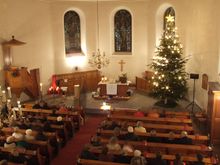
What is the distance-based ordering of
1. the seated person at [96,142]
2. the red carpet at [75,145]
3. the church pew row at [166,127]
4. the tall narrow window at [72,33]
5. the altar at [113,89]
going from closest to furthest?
the seated person at [96,142] → the red carpet at [75,145] → the church pew row at [166,127] → the altar at [113,89] → the tall narrow window at [72,33]

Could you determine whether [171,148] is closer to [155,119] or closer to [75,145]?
[155,119]

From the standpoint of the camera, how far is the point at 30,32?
15680 millimetres

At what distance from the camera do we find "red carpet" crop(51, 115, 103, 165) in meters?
8.53

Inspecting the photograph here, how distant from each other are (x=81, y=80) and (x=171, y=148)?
1099 cm

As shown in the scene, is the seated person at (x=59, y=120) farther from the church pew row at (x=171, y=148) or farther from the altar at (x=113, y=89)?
the altar at (x=113, y=89)

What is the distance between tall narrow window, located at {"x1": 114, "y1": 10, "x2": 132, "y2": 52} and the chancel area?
70 millimetres

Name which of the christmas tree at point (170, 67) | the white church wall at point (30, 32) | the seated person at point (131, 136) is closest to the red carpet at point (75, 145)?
the seated person at point (131, 136)

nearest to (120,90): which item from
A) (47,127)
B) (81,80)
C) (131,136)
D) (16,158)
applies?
(81,80)

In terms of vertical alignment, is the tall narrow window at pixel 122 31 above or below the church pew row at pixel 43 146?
above

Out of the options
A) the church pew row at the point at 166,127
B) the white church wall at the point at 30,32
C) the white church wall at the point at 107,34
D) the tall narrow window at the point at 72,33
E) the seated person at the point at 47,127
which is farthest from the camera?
the tall narrow window at the point at 72,33

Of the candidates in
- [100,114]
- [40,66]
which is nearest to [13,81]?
[40,66]

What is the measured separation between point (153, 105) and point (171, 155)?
24.0ft

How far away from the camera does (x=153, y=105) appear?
568 inches

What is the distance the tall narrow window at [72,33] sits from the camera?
18297mm
